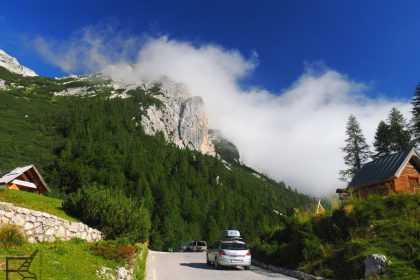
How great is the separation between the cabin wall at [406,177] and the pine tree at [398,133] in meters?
39.1

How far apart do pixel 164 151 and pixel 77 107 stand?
41.4 metres

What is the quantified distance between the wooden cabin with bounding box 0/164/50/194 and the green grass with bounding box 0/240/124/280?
3057 centimetres

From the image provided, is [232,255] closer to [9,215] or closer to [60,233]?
[60,233]

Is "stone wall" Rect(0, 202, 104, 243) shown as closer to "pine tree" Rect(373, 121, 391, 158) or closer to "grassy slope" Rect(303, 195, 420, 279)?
"grassy slope" Rect(303, 195, 420, 279)

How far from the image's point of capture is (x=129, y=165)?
122 meters

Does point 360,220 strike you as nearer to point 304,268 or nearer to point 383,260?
point 304,268

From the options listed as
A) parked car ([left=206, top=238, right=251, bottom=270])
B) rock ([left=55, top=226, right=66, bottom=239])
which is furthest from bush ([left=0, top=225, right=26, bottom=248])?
parked car ([left=206, top=238, right=251, bottom=270])

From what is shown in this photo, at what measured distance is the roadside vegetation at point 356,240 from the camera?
672 inches

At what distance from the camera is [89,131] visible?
134 m

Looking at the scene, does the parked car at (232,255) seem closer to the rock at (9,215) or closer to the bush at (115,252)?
the bush at (115,252)

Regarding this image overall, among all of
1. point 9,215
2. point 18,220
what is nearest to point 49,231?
point 18,220

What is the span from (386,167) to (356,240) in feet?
66.8

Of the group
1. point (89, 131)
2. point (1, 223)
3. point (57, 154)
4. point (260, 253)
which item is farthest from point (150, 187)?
point (1, 223)

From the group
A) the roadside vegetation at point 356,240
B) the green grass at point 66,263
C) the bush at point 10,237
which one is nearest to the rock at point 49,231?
the bush at point 10,237
